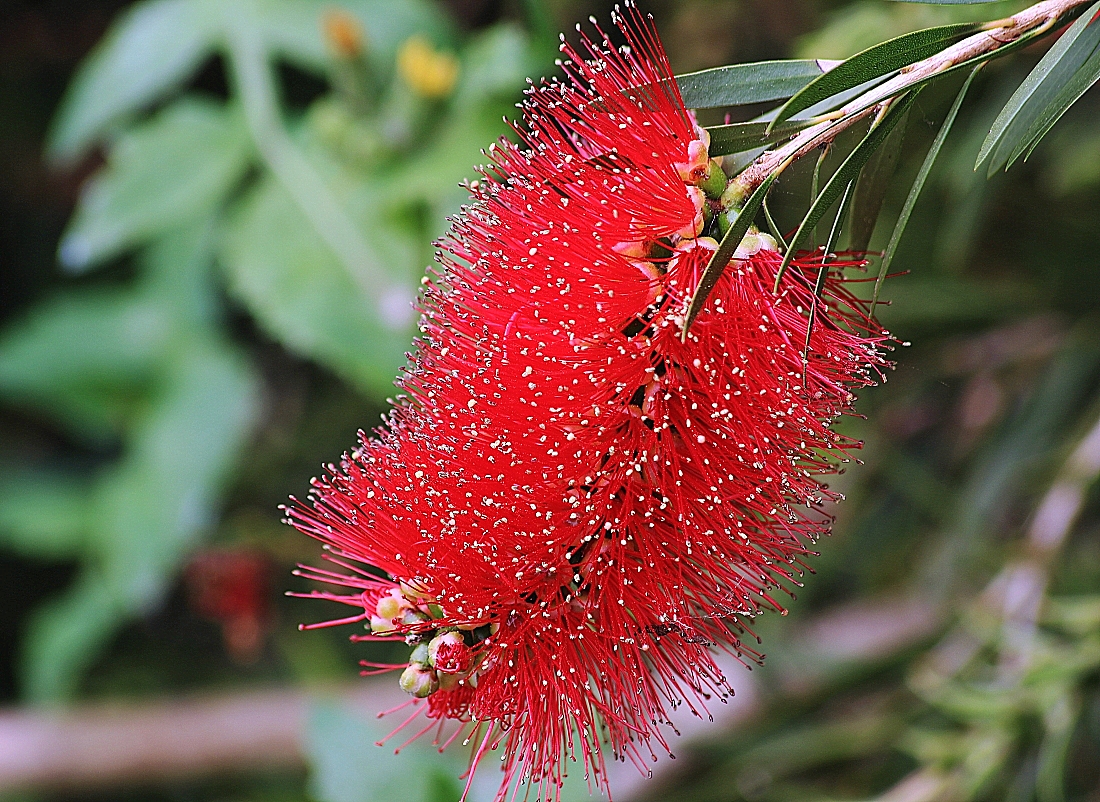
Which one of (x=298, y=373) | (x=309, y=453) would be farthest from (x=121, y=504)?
(x=298, y=373)

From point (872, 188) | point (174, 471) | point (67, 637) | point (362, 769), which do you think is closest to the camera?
point (872, 188)

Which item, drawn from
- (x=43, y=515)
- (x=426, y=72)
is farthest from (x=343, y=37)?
(x=43, y=515)

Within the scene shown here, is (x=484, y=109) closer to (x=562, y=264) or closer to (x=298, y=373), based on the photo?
(x=562, y=264)

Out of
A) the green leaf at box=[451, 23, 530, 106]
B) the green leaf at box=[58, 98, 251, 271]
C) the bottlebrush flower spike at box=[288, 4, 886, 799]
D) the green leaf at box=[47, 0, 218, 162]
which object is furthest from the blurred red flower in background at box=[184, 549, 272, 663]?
the bottlebrush flower spike at box=[288, 4, 886, 799]

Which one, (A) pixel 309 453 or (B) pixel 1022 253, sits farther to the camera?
(A) pixel 309 453

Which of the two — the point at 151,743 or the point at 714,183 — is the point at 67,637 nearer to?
the point at 151,743

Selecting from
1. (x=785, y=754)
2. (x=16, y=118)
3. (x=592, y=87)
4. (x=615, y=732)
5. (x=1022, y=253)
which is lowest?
(x=615, y=732)
